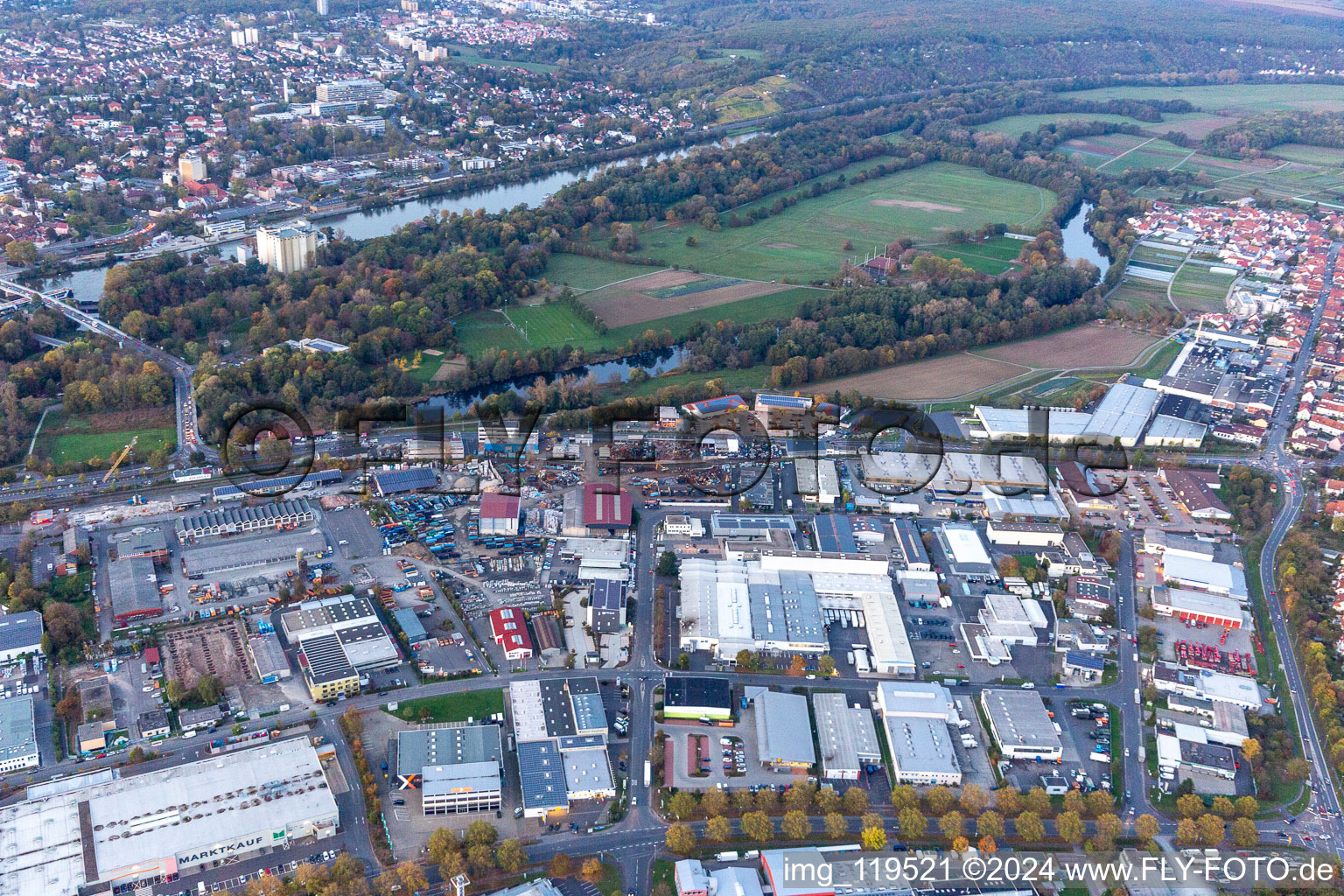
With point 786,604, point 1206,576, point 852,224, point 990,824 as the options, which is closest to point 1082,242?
point 852,224

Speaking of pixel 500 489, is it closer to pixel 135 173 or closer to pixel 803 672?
pixel 803 672

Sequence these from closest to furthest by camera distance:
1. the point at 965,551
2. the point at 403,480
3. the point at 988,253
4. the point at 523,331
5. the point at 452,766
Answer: the point at 452,766 < the point at 965,551 < the point at 403,480 < the point at 523,331 < the point at 988,253

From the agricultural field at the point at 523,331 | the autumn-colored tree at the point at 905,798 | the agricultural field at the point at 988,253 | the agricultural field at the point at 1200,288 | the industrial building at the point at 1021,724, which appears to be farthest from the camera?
the agricultural field at the point at 988,253

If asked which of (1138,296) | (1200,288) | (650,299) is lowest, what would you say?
(650,299)

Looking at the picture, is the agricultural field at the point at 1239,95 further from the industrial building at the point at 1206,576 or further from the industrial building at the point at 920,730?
the industrial building at the point at 920,730

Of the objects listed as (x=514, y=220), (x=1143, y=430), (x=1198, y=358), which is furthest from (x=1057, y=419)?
(x=514, y=220)

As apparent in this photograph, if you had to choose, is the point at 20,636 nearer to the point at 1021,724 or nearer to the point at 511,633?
the point at 511,633

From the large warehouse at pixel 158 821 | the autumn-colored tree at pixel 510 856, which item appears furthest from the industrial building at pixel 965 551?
the large warehouse at pixel 158 821
